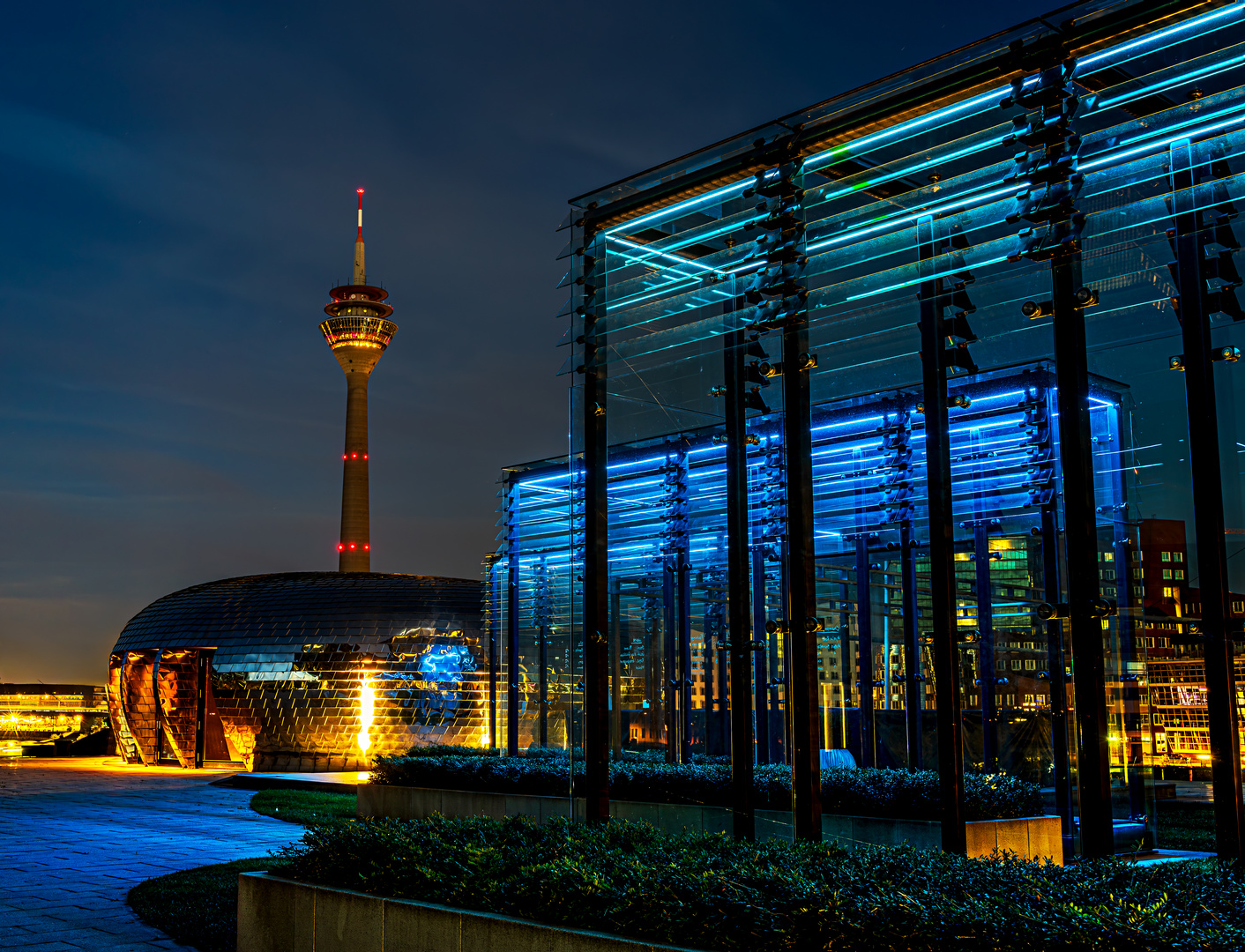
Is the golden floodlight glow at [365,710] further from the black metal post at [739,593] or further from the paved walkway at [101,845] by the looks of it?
the black metal post at [739,593]

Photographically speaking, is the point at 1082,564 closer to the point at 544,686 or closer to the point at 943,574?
the point at 943,574

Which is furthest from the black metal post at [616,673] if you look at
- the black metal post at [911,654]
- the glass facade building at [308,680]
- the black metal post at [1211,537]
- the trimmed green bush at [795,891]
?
the glass facade building at [308,680]

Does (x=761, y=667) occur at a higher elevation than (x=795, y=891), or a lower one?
higher

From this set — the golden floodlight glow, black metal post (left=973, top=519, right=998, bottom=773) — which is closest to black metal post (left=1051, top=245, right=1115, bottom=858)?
black metal post (left=973, top=519, right=998, bottom=773)

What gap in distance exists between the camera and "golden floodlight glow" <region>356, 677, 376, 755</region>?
3856cm

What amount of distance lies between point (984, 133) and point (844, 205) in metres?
1.29

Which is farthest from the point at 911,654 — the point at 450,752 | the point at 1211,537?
the point at 450,752

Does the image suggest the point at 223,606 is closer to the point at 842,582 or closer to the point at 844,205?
the point at 842,582

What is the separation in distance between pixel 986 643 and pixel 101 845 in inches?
437

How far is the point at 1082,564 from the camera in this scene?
6.87 metres

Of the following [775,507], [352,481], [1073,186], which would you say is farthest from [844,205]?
[352,481]

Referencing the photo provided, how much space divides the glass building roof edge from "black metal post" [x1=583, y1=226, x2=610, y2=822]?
2.28 feet

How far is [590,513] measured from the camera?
1001 cm

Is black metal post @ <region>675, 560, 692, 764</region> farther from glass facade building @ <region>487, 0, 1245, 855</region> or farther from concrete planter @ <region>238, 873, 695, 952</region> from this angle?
concrete planter @ <region>238, 873, 695, 952</region>
